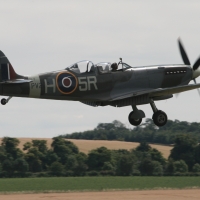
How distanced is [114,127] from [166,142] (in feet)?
186

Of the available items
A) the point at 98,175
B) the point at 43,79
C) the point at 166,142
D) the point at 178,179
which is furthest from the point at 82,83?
the point at 166,142

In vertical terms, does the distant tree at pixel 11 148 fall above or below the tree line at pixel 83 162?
above

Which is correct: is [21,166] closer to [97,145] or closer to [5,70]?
[97,145]

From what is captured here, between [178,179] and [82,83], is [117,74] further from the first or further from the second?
[178,179]

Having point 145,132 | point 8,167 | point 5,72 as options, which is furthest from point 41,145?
point 5,72

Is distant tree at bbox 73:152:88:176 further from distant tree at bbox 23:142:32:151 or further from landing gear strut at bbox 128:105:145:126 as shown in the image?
landing gear strut at bbox 128:105:145:126

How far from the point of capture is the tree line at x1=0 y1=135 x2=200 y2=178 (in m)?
87.4

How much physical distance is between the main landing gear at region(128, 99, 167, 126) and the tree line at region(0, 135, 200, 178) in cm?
6209

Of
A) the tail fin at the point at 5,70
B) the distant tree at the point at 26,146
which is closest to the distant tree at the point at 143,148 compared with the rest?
the distant tree at the point at 26,146

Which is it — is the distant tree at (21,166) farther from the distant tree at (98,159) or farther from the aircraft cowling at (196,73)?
the aircraft cowling at (196,73)

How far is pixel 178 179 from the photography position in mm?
78938

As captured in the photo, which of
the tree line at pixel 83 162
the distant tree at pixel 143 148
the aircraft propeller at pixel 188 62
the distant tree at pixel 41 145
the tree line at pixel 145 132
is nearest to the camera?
the aircraft propeller at pixel 188 62

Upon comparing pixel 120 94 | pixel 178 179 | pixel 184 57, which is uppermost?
pixel 184 57

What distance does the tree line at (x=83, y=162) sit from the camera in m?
87.4
